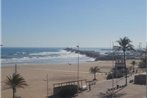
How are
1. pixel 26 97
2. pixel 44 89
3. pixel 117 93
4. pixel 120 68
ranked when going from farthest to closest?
pixel 120 68, pixel 44 89, pixel 26 97, pixel 117 93

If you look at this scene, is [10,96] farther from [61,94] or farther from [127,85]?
[127,85]

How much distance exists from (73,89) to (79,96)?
1771mm

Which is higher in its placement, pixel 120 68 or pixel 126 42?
pixel 126 42

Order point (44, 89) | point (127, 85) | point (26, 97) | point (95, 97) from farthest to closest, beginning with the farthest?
point (44, 89) < point (127, 85) < point (26, 97) < point (95, 97)

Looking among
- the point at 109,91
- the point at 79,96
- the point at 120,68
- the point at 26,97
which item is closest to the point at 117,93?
the point at 109,91

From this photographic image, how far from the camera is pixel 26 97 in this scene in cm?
3916

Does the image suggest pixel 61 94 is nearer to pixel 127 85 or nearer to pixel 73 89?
pixel 73 89

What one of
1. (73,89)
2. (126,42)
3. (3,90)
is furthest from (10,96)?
(126,42)

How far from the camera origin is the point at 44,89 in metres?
45.1

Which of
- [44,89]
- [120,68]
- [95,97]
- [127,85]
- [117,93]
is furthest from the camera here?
[120,68]

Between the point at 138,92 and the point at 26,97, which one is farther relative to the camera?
the point at 26,97

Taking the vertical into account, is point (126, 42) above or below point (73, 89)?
above

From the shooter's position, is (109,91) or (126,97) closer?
(126,97)

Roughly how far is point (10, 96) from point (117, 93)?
13196mm
